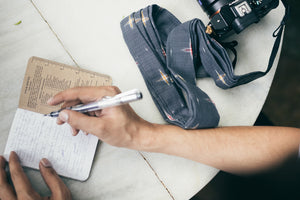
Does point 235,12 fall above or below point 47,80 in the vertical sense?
below

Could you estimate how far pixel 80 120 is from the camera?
18.8 inches

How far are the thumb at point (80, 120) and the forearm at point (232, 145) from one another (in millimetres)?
147

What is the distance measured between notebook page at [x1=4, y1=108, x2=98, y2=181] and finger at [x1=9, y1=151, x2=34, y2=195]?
0.02 metres

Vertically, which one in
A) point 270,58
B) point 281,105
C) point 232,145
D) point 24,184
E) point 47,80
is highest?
point 47,80

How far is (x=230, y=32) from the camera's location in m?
0.63

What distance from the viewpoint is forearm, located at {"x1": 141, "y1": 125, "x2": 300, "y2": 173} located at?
56 centimetres

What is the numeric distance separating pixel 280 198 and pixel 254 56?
0.60 meters

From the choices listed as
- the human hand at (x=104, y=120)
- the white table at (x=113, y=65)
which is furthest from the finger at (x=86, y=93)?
the white table at (x=113, y=65)

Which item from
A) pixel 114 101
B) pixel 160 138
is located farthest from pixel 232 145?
pixel 114 101

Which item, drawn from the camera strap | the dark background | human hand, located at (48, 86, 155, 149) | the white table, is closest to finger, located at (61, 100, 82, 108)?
human hand, located at (48, 86, 155, 149)

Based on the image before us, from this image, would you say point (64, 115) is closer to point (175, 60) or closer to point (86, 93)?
point (86, 93)

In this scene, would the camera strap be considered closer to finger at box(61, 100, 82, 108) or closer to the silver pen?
the silver pen

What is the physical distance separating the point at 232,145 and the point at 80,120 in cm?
38

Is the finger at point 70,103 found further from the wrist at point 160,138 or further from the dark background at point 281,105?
the dark background at point 281,105
